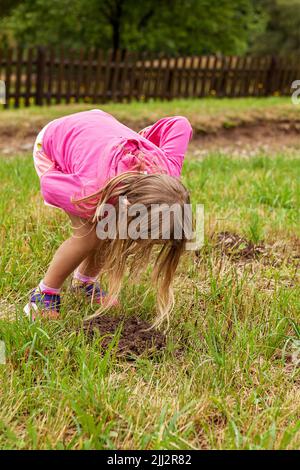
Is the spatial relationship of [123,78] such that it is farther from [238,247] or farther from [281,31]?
[281,31]

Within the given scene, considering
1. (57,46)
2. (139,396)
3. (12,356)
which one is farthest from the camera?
(57,46)

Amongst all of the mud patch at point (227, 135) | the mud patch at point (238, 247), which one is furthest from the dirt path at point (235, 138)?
the mud patch at point (238, 247)

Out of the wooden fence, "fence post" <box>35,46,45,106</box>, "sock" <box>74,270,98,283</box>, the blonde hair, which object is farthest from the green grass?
the blonde hair

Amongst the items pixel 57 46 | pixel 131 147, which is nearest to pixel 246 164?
pixel 131 147

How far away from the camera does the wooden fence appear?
40.0 feet

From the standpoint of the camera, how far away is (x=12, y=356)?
245 cm

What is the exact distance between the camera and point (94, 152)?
8.45 ft

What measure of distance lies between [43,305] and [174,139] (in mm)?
928

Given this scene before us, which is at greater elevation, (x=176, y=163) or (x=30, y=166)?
(x=176, y=163)

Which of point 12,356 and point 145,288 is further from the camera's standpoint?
point 145,288

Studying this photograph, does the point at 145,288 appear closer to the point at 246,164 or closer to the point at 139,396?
the point at 139,396

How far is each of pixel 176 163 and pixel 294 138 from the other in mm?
8975

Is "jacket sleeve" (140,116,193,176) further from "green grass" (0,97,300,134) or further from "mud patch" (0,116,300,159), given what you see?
"green grass" (0,97,300,134)
